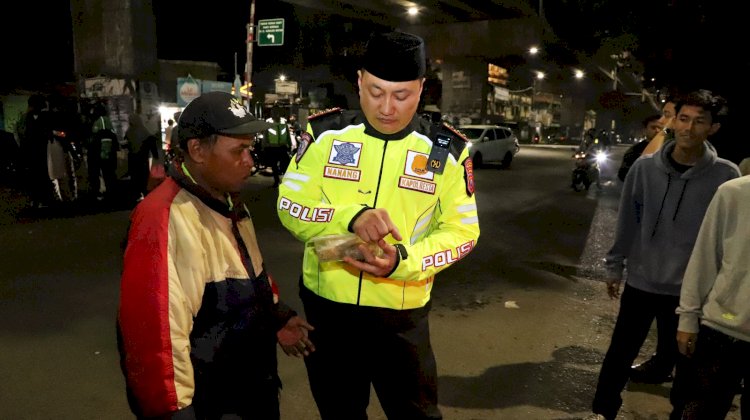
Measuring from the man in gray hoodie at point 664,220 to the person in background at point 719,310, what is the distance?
57 cm

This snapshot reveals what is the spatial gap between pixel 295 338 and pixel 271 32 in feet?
68.2

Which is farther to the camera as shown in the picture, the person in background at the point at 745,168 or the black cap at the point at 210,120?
the person in background at the point at 745,168

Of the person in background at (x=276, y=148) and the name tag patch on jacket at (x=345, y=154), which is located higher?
the name tag patch on jacket at (x=345, y=154)

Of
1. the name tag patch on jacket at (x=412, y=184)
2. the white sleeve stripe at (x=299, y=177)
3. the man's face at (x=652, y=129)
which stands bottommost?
the white sleeve stripe at (x=299, y=177)

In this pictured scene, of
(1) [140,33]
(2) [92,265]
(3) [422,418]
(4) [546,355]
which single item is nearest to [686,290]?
(3) [422,418]

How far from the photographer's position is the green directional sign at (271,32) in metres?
20.9

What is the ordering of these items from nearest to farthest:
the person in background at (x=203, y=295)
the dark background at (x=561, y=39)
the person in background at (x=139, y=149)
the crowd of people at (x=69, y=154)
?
1. the person in background at (x=203, y=295)
2. the dark background at (x=561, y=39)
3. the crowd of people at (x=69, y=154)
4. the person in background at (x=139, y=149)

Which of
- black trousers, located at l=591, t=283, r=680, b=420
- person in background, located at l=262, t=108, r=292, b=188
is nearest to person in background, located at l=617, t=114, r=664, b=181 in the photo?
black trousers, located at l=591, t=283, r=680, b=420

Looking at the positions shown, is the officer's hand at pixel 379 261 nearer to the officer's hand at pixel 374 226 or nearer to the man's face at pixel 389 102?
the officer's hand at pixel 374 226

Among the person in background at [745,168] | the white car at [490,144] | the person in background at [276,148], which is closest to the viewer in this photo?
the person in background at [745,168]

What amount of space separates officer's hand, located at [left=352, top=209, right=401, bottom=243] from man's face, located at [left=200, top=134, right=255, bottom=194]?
45cm

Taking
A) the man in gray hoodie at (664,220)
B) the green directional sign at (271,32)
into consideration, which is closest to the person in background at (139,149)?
the man in gray hoodie at (664,220)

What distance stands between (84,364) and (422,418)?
300cm

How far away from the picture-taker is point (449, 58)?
3077 centimetres
